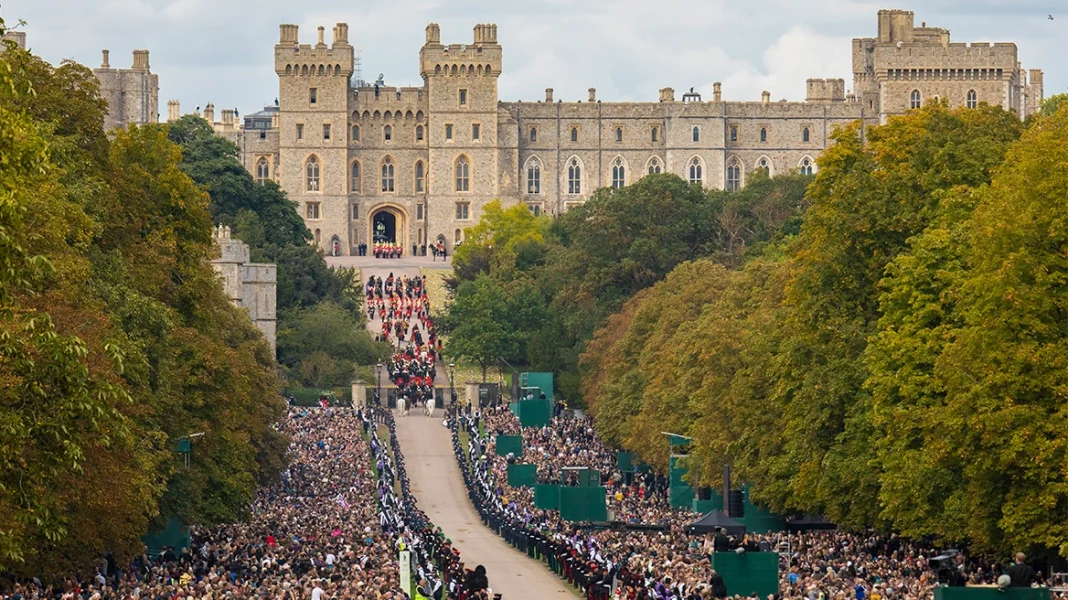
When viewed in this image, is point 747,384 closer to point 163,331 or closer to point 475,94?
point 163,331

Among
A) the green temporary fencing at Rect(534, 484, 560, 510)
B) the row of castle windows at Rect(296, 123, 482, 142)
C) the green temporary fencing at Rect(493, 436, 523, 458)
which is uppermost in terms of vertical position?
the row of castle windows at Rect(296, 123, 482, 142)

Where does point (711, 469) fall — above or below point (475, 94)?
below

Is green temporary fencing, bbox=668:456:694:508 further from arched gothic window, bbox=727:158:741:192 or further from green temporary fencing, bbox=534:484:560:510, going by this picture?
arched gothic window, bbox=727:158:741:192

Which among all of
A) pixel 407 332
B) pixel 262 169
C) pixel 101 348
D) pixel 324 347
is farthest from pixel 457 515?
pixel 262 169

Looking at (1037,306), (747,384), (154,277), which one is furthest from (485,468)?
(1037,306)

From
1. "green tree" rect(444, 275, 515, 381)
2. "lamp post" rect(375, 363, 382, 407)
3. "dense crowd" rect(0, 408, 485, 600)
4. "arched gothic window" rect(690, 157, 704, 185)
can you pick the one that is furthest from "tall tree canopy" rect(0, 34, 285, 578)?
"arched gothic window" rect(690, 157, 704, 185)
